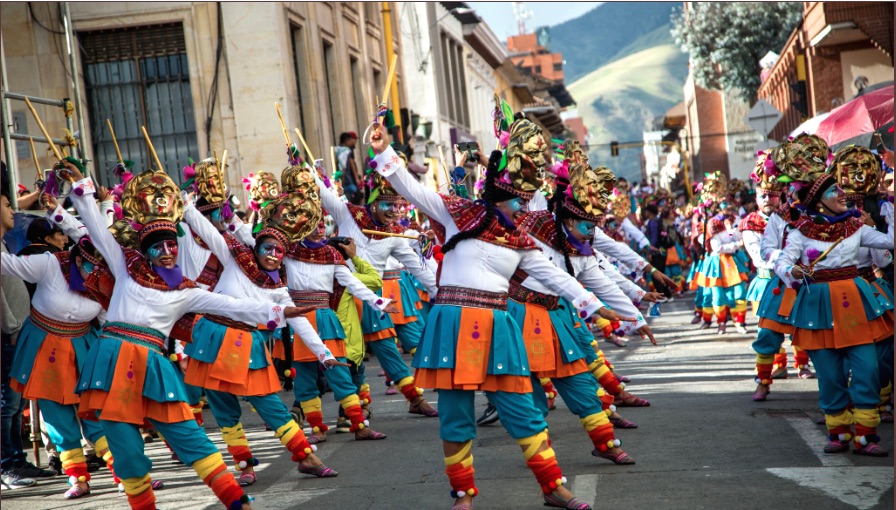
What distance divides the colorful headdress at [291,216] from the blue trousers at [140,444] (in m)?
2.31

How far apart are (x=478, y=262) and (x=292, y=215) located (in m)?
2.35

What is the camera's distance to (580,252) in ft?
28.9

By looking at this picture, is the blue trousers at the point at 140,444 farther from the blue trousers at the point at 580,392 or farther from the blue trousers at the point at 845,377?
the blue trousers at the point at 845,377

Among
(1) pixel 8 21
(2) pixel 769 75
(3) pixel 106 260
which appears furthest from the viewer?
(2) pixel 769 75

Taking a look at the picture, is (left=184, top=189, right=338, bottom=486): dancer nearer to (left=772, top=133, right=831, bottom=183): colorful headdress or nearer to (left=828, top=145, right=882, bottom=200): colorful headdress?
(left=772, top=133, right=831, bottom=183): colorful headdress

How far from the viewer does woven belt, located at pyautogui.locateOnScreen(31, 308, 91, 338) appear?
877 cm

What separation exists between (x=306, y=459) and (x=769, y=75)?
4147 centimetres

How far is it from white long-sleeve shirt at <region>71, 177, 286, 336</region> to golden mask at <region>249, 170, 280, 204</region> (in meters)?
3.60

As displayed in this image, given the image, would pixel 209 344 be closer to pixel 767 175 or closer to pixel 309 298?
pixel 309 298

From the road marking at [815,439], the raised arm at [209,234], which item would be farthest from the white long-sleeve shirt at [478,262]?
the raised arm at [209,234]

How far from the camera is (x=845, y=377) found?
8570 millimetres

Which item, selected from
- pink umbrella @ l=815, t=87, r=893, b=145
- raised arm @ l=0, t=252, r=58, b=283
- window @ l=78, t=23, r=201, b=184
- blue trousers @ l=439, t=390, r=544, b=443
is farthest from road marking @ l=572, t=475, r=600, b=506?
window @ l=78, t=23, r=201, b=184

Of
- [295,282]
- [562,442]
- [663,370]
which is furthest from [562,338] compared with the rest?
[663,370]

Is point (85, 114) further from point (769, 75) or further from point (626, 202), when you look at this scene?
point (769, 75)
